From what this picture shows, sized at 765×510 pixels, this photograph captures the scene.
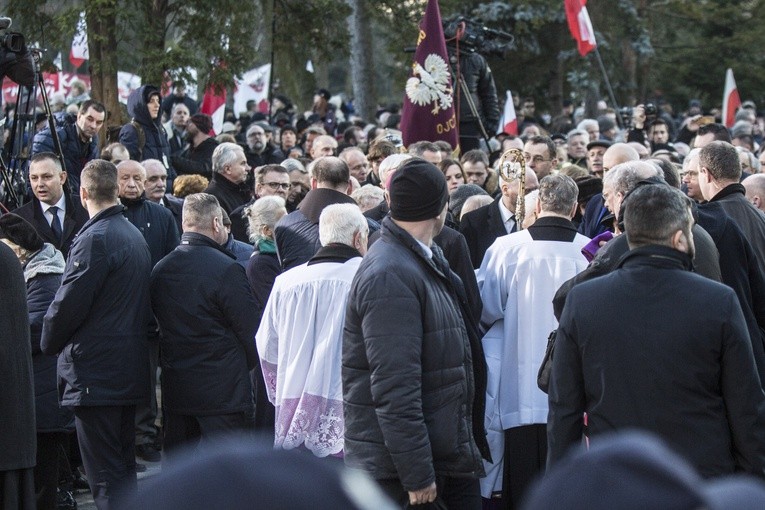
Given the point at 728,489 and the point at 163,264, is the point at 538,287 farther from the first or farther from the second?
the point at 728,489

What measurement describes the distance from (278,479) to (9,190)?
8.28 metres

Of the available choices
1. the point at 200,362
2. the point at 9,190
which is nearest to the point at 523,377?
the point at 200,362

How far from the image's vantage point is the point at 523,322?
648 cm

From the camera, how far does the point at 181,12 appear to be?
44.2 ft

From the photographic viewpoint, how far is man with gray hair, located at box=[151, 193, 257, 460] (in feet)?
22.7

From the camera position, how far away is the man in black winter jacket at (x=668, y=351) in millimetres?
4367

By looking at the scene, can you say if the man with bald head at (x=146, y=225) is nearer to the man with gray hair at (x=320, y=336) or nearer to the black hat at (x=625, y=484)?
the man with gray hair at (x=320, y=336)

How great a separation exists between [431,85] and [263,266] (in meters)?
4.68

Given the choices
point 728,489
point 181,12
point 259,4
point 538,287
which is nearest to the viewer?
Answer: point 728,489

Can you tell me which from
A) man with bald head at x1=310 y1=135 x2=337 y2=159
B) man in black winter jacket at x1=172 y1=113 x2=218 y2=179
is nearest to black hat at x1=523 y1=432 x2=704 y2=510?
man with bald head at x1=310 y1=135 x2=337 y2=159

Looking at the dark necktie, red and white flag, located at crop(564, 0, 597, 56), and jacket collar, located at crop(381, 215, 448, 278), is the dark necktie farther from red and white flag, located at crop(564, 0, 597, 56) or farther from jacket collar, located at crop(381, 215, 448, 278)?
red and white flag, located at crop(564, 0, 597, 56)

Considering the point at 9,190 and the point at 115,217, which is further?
the point at 9,190

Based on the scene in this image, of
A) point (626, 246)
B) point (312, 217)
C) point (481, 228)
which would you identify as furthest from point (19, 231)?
point (626, 246)

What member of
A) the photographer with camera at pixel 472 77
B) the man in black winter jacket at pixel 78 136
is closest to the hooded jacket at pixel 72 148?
the man in black winter jacket at pixel 78 136
